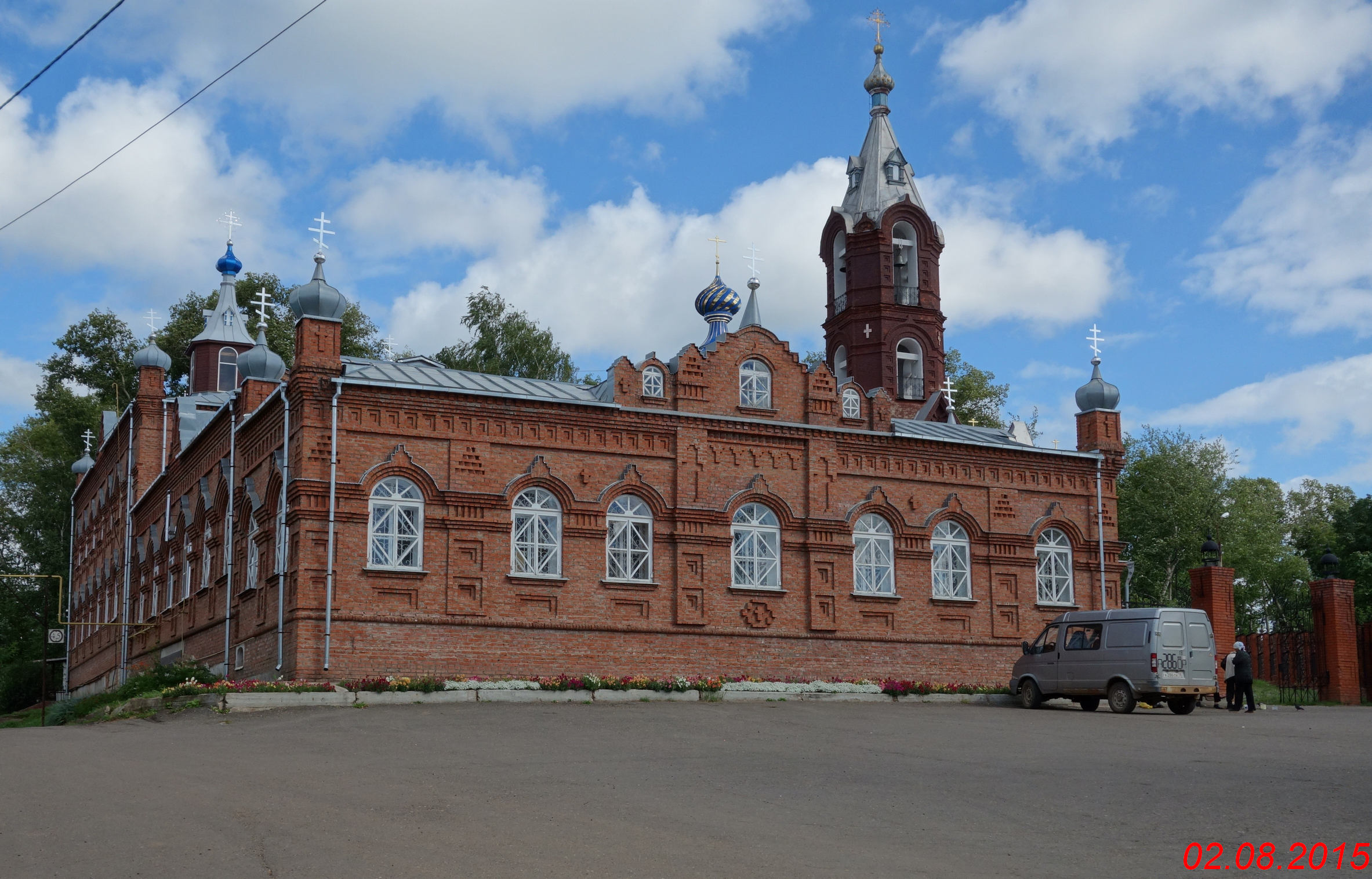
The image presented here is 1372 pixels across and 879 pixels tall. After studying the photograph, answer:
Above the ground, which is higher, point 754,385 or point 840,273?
point 840,273

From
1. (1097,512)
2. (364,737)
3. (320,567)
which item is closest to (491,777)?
(364,737)

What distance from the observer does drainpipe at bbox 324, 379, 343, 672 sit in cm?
2214

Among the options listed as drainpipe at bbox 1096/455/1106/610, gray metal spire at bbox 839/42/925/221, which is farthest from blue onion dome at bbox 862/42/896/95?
drainpipe at bbox 1096/455/1106/610

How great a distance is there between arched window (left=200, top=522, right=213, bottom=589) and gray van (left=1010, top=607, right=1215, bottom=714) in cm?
1647

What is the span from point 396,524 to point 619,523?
13.3 ft

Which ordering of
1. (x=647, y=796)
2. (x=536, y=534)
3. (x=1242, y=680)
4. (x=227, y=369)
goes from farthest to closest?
(x=227, y=369)
(x=536, y=534)
(x=1242, y=680)
(x=647, y=796)

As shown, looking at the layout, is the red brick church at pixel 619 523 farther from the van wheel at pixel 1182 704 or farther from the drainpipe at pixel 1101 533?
the van wheel at pixel 1182 704

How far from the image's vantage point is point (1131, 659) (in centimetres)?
2267

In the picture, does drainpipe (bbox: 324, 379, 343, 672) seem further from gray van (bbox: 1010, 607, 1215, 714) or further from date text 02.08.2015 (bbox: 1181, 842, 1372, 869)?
date text 02.08.2015 (bbox: 1181, 842, 1372, 869)

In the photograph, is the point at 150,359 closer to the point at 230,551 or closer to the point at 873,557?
the point at 230,551

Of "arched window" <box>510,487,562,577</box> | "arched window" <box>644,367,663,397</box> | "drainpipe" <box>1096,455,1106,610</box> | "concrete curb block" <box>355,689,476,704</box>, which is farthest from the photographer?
"drainpipe" <box>1096,455,1106,610</box>

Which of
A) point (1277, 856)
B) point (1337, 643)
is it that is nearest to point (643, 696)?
point (1277, 856)

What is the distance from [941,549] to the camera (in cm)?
2775

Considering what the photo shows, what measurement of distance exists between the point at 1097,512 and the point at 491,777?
19223mm
